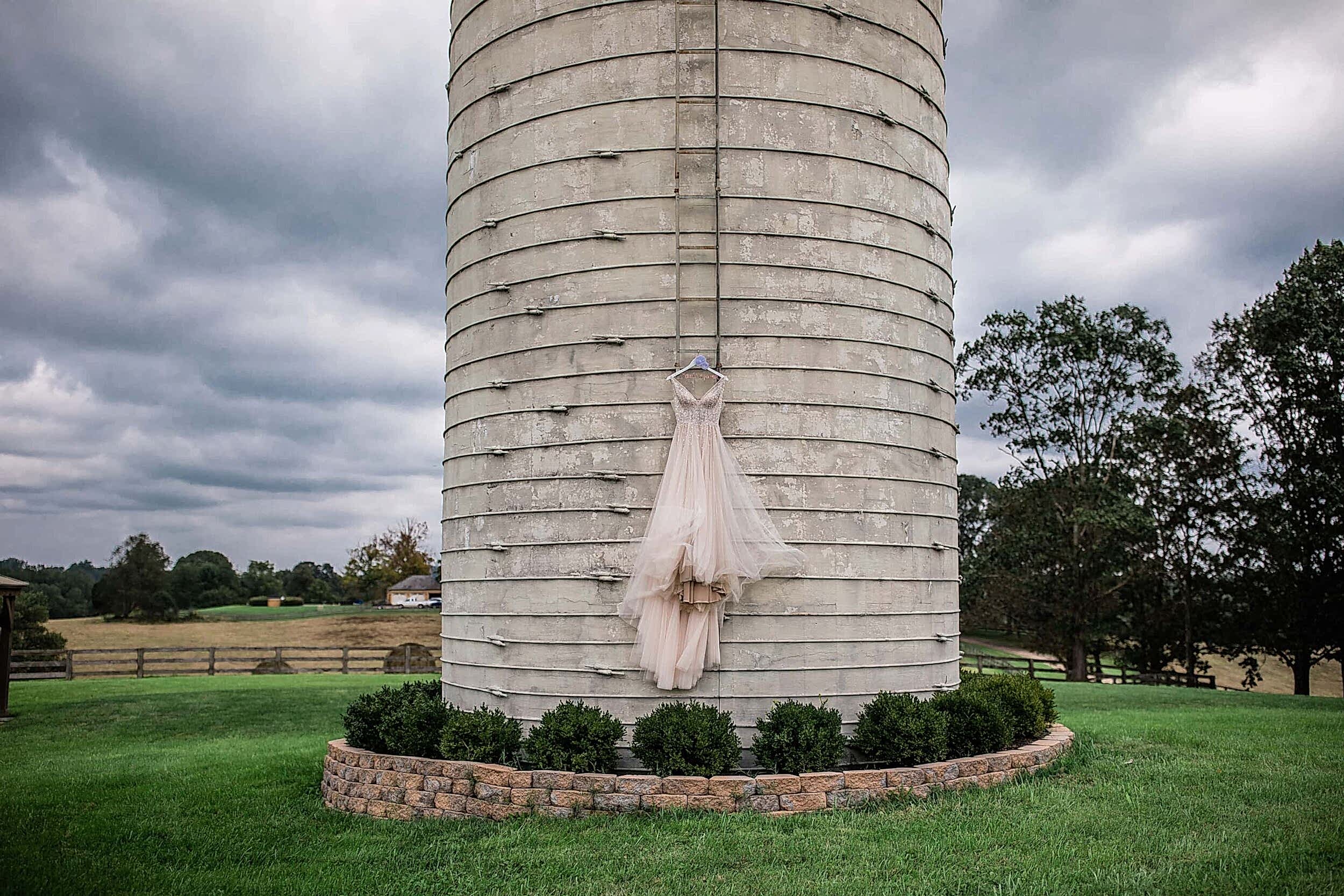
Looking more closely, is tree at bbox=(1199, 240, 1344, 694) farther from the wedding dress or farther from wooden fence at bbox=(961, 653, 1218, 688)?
the wedding dress

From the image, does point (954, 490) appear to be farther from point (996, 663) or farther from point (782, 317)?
point (996, 663)

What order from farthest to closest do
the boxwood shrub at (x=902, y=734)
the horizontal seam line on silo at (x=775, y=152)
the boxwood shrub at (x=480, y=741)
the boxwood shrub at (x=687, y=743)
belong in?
the horizontal seam line on silo at (x=775, y=152) < the boxwood shrub at (x=480, y=741) < the boxwood shrub at (x=902, y=734) < the boxwood shrub at (x=687, y=743)

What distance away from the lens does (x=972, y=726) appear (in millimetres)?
9016

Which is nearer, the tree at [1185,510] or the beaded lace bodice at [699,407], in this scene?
the beaded lace bodice at [699,407]

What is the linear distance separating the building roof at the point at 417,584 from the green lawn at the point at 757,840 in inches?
2093

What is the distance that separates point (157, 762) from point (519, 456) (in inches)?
246

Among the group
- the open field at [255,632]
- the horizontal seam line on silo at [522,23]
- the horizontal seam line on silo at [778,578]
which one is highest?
the horizontal seam line on silo at [522,23]

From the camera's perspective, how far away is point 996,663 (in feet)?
104

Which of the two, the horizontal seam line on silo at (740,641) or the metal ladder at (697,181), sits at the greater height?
the metal ladder at (697,181)

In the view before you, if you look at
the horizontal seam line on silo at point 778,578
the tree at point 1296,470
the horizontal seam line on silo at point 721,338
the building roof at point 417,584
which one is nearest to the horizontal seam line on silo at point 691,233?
the horizontal seam line on silo at point 721,338

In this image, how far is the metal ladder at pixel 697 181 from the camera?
30.5 feet

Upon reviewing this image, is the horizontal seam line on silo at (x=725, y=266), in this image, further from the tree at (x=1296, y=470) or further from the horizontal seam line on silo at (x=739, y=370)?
the tree at (x=1296, y=470)

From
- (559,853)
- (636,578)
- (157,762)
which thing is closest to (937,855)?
(559,853)

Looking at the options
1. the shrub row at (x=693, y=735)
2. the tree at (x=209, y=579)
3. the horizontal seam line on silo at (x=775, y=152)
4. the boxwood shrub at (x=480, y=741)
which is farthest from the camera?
the tree at (x=209, y=579)
